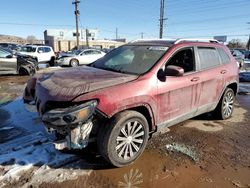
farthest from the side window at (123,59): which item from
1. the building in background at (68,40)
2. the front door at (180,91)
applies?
the building in background at (68,40)

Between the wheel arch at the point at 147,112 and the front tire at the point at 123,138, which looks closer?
the front tire at the point at 123,138

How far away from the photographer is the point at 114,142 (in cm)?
311

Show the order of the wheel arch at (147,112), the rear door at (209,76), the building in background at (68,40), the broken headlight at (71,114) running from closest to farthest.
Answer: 1. the broken headlight at (71,114)
2. the wheel arch at (147,112)
3. the rear door at (209,76)
4. the building in background at (68,40)

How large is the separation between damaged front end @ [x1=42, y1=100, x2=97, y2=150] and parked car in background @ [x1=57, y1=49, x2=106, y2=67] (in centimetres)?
1561

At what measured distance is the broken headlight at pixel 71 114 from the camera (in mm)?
2773

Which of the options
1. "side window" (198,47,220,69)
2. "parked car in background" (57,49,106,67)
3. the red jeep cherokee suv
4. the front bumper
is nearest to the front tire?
the red jeep cherokee suv

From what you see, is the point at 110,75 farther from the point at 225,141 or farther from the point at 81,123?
the point at 225,141

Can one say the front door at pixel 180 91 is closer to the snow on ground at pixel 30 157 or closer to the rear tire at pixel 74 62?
the snow on ground at pixel 30 157

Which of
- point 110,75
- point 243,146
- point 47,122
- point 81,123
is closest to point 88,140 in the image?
point 81,123

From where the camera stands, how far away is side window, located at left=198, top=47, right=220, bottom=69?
14.6ft

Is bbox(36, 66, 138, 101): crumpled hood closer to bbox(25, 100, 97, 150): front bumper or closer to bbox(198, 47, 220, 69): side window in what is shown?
bbox(25, 100, 97, 150): front bumper

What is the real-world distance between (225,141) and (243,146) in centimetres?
31

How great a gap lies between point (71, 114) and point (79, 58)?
16250mm

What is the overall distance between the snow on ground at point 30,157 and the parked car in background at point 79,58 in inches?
536
